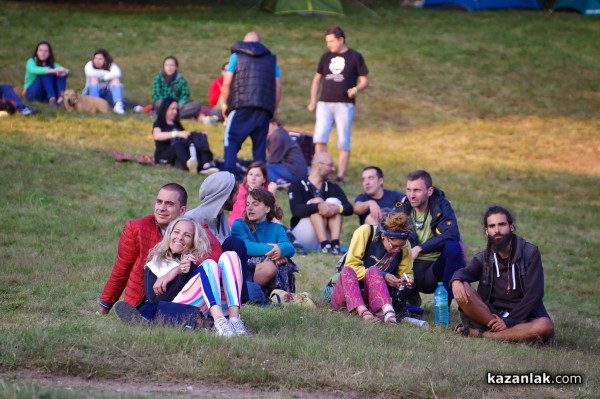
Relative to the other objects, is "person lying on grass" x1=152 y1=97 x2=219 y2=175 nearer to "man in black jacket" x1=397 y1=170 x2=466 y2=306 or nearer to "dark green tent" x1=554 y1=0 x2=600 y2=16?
"man in black jacket" x1=397 y1=170 x2=466 y2=306

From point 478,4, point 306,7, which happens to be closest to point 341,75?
point 306,7

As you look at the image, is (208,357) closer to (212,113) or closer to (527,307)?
(527,307)

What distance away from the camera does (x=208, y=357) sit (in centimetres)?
653

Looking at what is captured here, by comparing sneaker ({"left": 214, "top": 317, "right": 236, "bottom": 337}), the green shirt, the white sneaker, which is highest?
the green shirt

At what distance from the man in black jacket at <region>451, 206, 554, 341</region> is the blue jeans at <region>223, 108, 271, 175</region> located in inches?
235

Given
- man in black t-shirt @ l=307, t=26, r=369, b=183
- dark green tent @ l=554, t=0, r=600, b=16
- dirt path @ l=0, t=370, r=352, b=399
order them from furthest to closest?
dark green tent @ l=554, t=0, r=600, b=16 → man in black t-shirt @ l=307, t=26, r=369, b=183 → dirt path @ l=0, t=370, r=352, b=399

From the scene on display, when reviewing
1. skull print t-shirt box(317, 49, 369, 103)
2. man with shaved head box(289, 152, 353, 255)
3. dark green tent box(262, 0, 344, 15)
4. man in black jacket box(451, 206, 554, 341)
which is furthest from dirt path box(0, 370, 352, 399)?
dark green tent box(262, 0, 344, 15)

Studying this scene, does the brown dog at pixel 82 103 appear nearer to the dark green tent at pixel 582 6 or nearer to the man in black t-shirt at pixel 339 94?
the man in black t-shirt at pixel 339 94

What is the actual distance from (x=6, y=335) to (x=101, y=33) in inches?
749

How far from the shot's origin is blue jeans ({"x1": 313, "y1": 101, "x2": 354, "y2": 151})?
52.3 ft

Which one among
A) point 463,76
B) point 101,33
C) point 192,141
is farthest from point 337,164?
point 101,33

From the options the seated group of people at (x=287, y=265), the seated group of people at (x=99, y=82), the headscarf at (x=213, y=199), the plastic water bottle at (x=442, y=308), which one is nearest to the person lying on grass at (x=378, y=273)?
the seated group of people at (x=287, y=265)

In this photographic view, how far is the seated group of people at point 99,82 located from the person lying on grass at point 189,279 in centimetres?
1100

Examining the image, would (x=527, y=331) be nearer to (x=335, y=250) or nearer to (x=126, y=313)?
(x=126, y=313)
